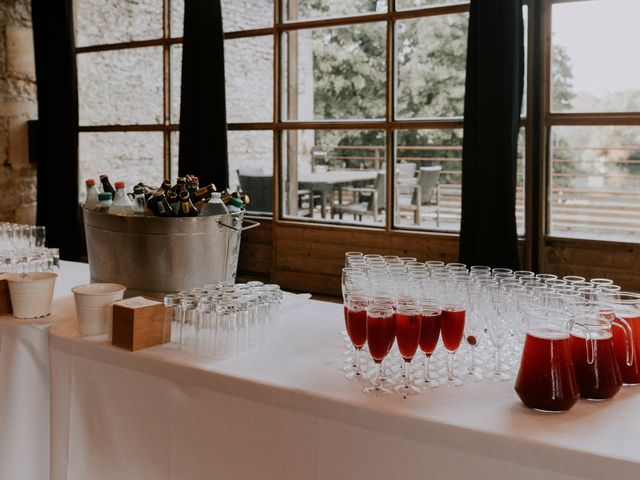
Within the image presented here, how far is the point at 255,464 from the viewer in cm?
142

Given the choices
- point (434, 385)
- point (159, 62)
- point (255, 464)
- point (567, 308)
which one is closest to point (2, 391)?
point (255, 464)

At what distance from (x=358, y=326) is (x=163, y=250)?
0.70m

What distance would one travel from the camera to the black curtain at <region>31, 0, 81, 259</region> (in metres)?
6.01

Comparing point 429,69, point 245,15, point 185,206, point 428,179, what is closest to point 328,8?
point 245,15

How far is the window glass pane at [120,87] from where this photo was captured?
19.4ft

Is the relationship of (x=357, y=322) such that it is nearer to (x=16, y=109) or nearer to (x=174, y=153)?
(x=174, y=153)

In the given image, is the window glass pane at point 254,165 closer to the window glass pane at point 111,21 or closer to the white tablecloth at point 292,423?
the window glass pane at point 111,21

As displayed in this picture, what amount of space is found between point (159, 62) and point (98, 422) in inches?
182

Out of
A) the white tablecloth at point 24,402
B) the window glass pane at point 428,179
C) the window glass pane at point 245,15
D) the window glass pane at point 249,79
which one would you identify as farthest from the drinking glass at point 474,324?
the window glass pane at point 245,15

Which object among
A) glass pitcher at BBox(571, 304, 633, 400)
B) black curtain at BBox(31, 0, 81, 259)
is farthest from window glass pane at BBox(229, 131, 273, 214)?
glass pitcher at BBox(571, 304, 633, 400)

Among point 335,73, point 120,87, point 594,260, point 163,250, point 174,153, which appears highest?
point 120,87

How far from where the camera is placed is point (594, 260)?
4000mm

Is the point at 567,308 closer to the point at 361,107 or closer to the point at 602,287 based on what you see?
the point at 602,287

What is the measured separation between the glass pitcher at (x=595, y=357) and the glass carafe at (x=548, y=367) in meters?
0.05
